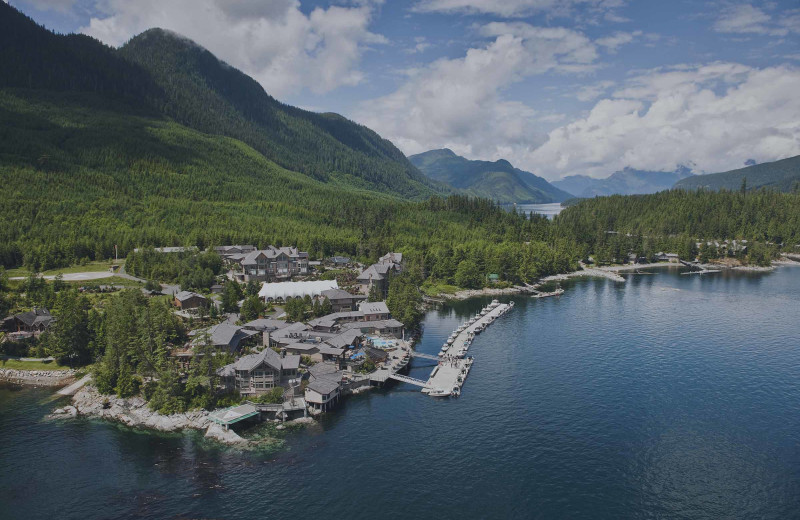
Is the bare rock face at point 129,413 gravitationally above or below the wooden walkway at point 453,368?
below

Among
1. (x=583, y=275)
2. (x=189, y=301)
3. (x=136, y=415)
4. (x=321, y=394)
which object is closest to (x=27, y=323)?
(x=189, y=301)

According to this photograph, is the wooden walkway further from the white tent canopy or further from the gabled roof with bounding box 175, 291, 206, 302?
the gabled roof with bounding box 175, 291, 206, 302

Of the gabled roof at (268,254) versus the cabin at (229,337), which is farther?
the gabled roof at (268,254)

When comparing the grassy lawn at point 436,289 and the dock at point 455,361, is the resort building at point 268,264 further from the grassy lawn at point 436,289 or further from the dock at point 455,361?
the dock at point 455,361

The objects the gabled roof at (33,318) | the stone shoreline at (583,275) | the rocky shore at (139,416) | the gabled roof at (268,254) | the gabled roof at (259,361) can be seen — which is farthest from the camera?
the stone shoreline at (583,275)

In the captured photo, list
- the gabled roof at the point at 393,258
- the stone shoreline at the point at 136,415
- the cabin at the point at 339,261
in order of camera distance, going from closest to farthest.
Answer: the stone shoreline at the point at 136,415
the gabled roof at the point at 393,258
the cabin at the point at 339,261

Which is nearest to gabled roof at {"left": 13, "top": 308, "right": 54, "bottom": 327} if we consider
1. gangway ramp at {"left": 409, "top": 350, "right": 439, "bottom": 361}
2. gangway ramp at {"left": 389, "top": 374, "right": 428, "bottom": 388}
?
gangway ramp at {"left": 389, "top": 374, "right": 428, "bottom": 388}

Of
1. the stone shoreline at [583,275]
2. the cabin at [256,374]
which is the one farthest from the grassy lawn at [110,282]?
the stone shoreline at [583,275]
